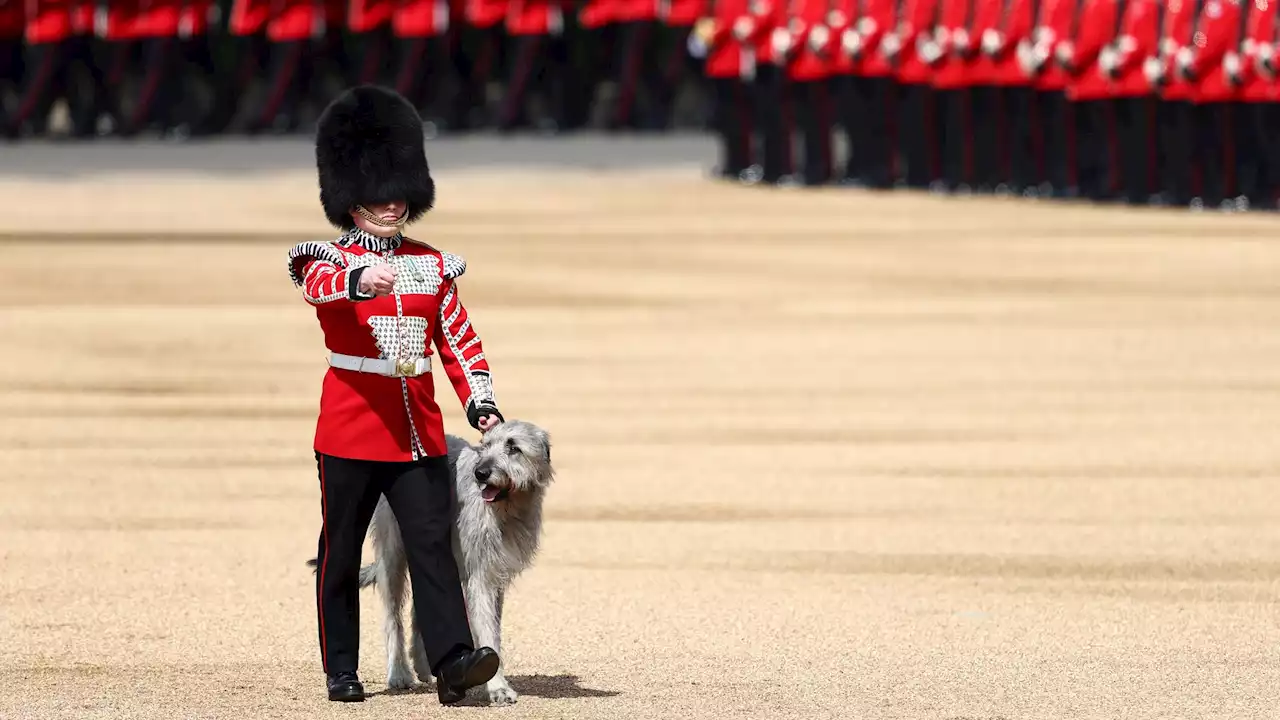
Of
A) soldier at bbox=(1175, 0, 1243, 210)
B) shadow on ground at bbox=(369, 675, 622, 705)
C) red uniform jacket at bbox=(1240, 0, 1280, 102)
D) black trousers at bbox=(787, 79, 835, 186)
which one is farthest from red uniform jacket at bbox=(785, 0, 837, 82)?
shadow on ground at bbox=(369, 675, 622, 705)

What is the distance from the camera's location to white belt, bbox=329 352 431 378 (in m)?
5.54

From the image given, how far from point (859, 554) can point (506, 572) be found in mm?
2046

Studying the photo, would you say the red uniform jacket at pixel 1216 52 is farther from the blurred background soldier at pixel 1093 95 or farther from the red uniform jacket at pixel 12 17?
the red uniform jacket at pixel 12 17

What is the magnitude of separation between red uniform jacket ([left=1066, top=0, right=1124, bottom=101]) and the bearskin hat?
10.8 m

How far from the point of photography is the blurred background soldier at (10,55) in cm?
2183

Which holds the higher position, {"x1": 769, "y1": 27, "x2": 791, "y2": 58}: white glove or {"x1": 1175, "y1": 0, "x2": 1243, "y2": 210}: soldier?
{"x1": 769, "y1": 27, "x2": 791, "y2": 58}: white glove

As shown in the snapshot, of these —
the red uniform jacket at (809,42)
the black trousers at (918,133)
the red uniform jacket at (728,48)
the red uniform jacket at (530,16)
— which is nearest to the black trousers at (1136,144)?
the black trousers at (918,133)

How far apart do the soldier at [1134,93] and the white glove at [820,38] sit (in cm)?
193

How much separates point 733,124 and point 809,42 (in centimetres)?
147

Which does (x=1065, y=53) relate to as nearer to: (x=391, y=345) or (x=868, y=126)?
(x=868, y=126)

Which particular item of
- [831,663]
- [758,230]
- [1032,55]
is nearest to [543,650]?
[831,663]

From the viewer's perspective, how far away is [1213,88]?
1558 cm

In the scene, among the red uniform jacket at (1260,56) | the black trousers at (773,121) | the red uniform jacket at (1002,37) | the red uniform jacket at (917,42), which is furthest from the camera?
the black trousers at (773,121)

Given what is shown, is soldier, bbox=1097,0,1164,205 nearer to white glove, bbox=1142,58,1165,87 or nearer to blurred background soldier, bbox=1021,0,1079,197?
white glove, bbox=1142,58,1165,87
